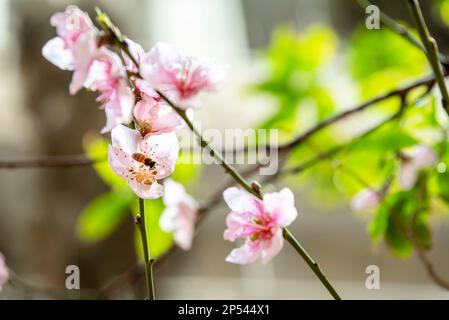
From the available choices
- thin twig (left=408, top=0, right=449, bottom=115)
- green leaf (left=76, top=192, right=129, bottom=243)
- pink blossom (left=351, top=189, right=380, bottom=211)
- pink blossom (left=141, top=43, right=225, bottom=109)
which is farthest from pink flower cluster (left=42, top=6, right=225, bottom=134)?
green leaf (left=76, top=192, right=129, bottom=243)

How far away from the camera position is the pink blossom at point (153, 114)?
326 mm

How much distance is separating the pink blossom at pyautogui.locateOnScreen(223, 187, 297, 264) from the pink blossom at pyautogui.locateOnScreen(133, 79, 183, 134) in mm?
58

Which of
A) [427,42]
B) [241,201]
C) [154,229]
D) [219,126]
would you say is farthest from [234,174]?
[219,126]

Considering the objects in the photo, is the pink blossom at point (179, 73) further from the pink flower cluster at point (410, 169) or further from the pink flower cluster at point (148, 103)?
the pink flower cluster at point (410, 169)

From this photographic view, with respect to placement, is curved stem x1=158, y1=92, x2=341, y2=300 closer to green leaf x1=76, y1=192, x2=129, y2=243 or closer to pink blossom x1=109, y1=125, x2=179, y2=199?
pink blossom x1=109, y1=125, x2=179, y2=199

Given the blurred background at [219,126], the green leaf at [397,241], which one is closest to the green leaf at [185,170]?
the blurred background at [219,126]

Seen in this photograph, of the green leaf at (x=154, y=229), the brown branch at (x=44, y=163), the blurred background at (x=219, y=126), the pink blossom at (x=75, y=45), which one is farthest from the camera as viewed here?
the blurred background at (x=219, y=126)

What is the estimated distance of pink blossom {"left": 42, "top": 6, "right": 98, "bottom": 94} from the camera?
0.30m

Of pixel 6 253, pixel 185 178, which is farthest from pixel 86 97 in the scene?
pixel 185 178

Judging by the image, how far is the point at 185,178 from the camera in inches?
27.2

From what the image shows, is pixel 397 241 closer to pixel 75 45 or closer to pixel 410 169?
pixel 410 169

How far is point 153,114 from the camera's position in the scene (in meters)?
0.33

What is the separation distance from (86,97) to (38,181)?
19cm

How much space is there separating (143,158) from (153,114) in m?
0.03
